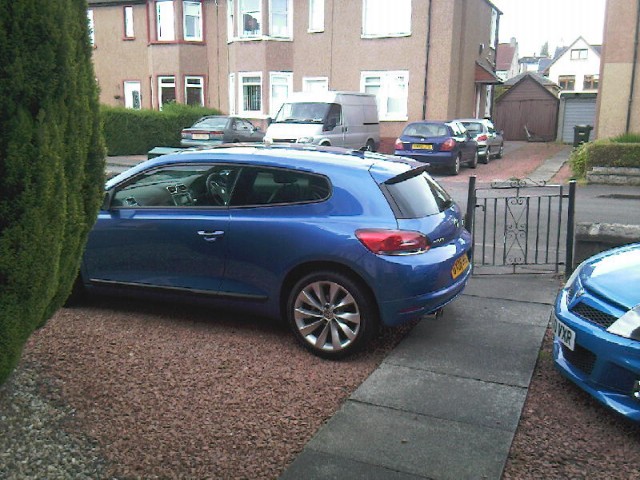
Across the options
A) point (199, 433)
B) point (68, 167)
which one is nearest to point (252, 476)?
point (199, 433)

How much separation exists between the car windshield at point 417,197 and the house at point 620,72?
16.3 metres

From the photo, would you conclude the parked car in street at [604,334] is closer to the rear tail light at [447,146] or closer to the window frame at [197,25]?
the rear tail light at [447,146]

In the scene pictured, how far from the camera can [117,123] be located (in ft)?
78.8

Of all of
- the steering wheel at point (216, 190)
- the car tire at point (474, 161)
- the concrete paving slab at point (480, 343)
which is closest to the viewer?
the concrete paving slab at point (480, 343)

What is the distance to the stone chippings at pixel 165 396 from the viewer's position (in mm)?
3438

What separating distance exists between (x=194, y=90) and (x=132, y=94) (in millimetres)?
4198

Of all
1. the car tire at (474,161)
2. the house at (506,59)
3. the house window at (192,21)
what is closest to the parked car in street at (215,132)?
the house window at (192,21)

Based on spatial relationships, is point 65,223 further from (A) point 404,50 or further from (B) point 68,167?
(A) point 404,50

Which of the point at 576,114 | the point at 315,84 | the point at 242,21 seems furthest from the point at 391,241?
the point at 576,114

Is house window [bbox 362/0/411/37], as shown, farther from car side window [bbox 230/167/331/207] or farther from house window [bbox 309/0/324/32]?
car side window [bbox 230/167/331/207]

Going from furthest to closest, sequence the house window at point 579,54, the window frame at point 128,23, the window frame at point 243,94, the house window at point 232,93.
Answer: the house window at point 579,54 < the window frame at point 128,23 < the house window at point 232,93 < the window frame at point 243,94

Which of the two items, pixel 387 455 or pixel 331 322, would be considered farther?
pixel 331 322

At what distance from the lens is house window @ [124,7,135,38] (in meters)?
30.6

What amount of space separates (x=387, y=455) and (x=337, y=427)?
41cm
